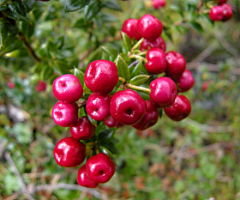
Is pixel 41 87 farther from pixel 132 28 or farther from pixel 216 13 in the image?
pixel 216 13

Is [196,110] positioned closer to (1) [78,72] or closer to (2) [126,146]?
(2) [126,146]

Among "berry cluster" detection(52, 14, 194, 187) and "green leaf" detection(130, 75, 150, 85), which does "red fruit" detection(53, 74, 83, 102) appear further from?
"green leaf" detection(130, 75, 150, 85)

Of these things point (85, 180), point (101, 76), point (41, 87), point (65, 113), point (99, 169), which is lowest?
point (41, 87)

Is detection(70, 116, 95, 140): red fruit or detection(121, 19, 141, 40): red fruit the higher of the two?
detection(121, 19, 141, 40): red fruit

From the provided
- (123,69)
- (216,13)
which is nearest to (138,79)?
(123,69)

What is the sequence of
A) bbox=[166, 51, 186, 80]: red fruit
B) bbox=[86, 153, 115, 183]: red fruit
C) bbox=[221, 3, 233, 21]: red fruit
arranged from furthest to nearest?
bbox=[221, 3, 233, 21]: red fruit → bbox=[166, 51, 186, 80]: red fruit → bbox=[86, 153, 115, 183]: red fruit

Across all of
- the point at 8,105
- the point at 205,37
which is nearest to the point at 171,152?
the point at 205,37

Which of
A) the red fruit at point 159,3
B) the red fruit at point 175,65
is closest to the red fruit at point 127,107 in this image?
the red fruit at point 175,65

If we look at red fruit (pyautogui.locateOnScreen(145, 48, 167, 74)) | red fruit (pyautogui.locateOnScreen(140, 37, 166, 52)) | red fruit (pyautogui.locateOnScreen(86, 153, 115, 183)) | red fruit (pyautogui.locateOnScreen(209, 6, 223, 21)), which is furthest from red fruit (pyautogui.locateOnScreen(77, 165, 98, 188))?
red fruit (pyautogui.locateOnScreen(209, 6, 223, 21))
